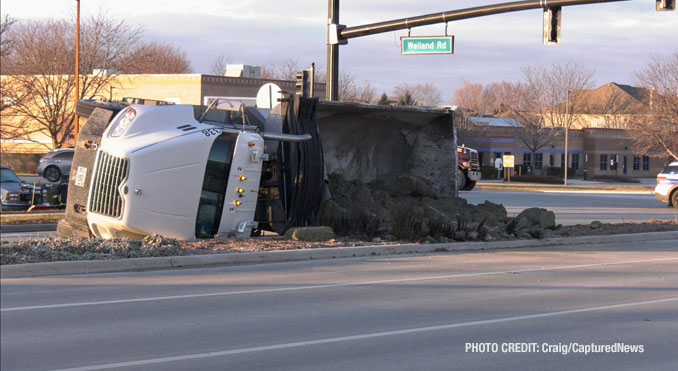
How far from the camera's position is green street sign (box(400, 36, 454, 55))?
69.6 ft

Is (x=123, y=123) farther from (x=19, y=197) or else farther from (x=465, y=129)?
(x=465, y=129)

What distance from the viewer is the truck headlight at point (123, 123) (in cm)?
1370

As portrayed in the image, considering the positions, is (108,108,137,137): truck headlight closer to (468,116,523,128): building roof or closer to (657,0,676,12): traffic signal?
(657,0,676,12): traffic signal

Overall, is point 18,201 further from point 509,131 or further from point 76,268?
point 509,131

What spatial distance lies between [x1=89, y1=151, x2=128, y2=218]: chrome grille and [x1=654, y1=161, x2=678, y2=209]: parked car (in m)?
24.4

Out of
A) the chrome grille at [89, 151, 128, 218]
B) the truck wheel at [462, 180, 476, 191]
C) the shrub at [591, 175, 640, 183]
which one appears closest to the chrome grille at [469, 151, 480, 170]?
the truck wheel at [462, 180, 476, 191]

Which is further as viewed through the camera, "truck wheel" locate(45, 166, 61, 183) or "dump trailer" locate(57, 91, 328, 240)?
"truck wheel" locate(45, 166, 61, 183)

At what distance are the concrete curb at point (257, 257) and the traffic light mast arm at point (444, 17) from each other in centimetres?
607

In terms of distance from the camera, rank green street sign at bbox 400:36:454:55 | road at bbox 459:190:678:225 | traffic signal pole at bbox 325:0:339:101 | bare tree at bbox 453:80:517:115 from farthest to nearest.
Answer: bare tree at bbox 453:80:517:115
road at bbox 459:190:678:225
green street sign at bbox 400:36:454:55
traffic signal pole at bbox 325:0:339:101

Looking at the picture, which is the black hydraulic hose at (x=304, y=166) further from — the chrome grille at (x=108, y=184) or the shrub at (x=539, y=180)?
the shrub at (x=539, y=180)

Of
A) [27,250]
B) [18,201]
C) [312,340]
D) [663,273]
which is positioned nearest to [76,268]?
[27,250]

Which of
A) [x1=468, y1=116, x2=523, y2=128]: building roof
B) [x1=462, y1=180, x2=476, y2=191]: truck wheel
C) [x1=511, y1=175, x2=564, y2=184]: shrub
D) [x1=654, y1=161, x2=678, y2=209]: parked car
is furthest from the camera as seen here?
[x1=468, y1=116, x2=523, y2=128]: building roof

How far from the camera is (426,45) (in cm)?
2145

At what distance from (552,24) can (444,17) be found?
8.99 ft
